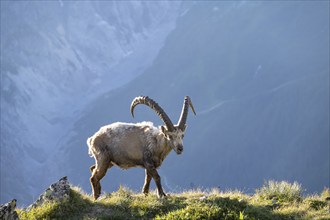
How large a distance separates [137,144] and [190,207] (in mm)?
5135

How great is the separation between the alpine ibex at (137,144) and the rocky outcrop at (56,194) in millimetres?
2624

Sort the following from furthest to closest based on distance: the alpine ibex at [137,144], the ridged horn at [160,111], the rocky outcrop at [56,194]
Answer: the alpine ibex at [137,144] < the ridged horn at [160,111] < the rocky outcrop at [56,194]

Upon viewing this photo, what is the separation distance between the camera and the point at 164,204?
15.9 meters

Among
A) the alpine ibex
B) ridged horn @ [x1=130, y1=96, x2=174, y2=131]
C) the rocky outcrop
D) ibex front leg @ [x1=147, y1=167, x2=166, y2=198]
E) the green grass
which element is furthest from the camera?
the alpine ibex

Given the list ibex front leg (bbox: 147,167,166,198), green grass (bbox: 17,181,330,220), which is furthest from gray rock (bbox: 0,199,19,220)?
ibex front leg (bbox: 147,167,166,198)

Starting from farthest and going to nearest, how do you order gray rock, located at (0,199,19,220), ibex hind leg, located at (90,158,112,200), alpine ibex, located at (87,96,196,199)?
ibex hind leg, located at (90,158,112,200) → alpine ibex, located at (87,96,196,199) → gray rock, located at (0,199,19,220)

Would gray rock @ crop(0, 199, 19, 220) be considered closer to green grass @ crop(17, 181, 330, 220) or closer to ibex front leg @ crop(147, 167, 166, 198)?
green grass @ crop(17, 181, 330, 220)

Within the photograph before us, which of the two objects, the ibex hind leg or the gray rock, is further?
the ibex hind leg

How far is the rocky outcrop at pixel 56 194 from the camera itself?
15.9m

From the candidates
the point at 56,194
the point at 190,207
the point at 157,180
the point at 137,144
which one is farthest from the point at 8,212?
the point at 137,144

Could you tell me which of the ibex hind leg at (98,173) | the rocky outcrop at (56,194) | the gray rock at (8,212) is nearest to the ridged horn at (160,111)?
the ibex hind leg at (98,173)

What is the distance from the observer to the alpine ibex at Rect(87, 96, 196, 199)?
18.8 metres

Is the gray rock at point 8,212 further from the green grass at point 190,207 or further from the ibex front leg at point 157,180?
the ibex front leg at point 157,180

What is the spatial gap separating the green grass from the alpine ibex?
182 centimetres
